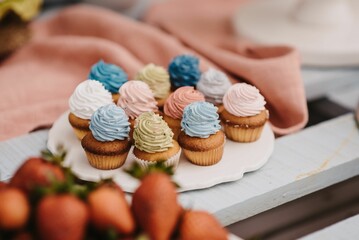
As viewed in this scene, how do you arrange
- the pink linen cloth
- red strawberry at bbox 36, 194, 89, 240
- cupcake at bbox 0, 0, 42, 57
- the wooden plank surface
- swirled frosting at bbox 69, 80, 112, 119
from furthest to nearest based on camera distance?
cupcake at bbox 0, 0, 42, 57 < the pink linen cloth < swirled frosting at bbox 69, 80, 112, 119 < the wooden plank surface < red strawberry at bbox 36, 194, 89, 240

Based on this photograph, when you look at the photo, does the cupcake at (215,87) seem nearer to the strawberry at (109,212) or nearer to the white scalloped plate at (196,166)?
the white scalloped plate at (196,166)

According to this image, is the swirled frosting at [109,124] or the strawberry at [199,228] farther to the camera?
the swirled frosting at [109,124]

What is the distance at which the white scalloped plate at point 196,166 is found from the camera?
0.89 metres

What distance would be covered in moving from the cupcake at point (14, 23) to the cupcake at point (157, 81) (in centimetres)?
39

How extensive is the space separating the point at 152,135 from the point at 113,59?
382 millimetres

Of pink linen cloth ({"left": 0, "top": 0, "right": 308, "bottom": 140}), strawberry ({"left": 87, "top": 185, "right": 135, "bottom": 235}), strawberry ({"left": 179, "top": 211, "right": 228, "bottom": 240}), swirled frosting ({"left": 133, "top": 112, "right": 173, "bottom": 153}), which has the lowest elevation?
pink linen cloth ({"left": 0, "top": 0, "right": 308, "bottom": 140})

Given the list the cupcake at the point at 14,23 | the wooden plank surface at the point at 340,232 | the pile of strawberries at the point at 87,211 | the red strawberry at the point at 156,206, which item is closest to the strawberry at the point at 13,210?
the pile of strawberries at the point at 87,211

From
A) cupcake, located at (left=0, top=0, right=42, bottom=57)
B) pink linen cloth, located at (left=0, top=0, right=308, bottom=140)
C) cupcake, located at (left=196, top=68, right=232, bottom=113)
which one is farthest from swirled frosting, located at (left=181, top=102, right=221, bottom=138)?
cupcake, located at (left=0, top=0, right=42, bottom=57)

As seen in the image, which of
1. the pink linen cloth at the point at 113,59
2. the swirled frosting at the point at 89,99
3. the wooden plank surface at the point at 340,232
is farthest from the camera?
the pink linen cloth at the point at 113,59

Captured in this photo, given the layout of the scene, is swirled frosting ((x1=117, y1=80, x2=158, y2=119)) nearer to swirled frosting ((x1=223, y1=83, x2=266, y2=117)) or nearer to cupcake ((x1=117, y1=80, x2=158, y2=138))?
cupcake ((x1=117, y1=80, x2=158, y2=138))

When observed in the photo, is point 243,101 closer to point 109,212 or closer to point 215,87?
point 215,87

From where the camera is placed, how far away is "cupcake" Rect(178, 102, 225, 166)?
2.97 ft

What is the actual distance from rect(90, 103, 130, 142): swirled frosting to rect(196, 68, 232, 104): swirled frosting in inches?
6.8

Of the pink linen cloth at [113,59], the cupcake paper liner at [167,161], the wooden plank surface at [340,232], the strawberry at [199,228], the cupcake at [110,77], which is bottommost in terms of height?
the pink linen cloth at [113,59]
